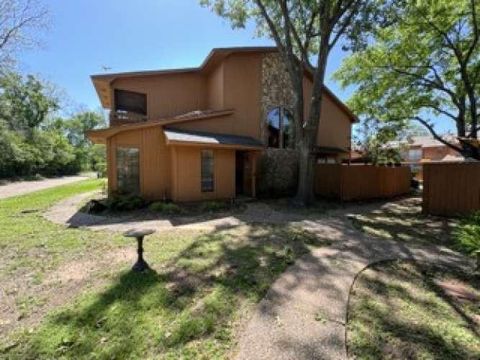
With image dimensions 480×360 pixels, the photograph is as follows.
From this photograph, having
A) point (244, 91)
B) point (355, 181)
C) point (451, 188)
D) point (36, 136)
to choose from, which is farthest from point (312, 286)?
point (36, 136)

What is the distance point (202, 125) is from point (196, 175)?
2564mm

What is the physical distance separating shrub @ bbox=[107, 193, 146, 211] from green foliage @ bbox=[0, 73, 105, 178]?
13716 millimetres

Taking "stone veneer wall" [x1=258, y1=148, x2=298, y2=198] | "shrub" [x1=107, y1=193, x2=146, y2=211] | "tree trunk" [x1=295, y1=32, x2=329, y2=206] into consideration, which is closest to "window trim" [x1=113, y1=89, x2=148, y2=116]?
"shrub" [x1=107, y1=193, x2=146, y2=211]

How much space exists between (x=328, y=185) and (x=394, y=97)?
21.4ft

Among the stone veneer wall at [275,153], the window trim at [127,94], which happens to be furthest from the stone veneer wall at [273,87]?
the window trim at [127,94]

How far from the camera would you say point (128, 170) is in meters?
12.5

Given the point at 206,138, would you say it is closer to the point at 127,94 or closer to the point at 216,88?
the point at 216,88

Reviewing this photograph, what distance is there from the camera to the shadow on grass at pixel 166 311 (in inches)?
126

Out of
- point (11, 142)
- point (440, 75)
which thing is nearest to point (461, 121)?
point (440, 75)

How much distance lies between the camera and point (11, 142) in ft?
92.0

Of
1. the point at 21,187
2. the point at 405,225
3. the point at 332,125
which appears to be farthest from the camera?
the point at 21,187

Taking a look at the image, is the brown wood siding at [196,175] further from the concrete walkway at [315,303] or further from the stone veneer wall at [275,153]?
the concrete walkway at [315,303]

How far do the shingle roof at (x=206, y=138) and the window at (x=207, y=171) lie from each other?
72cm

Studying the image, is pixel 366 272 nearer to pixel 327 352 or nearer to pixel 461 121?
pixel 327 352
